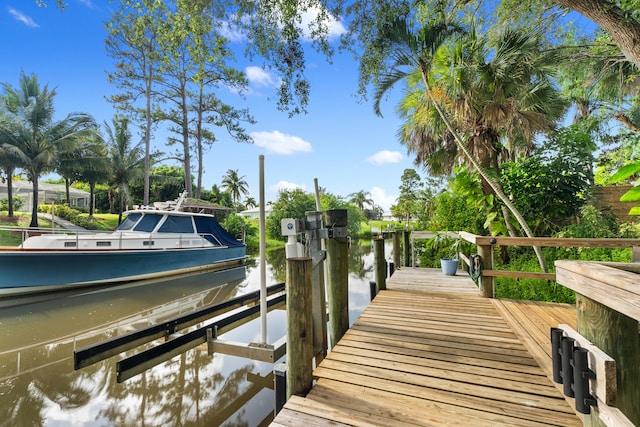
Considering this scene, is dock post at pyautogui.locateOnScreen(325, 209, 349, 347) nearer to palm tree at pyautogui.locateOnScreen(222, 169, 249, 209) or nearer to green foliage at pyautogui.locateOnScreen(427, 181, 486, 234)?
green foliage at pyautogui.locateOnScreen(427, 181, 486, 234)

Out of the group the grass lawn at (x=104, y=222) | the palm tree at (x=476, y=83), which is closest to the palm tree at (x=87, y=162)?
the grass lawn at (x=104, y=222)

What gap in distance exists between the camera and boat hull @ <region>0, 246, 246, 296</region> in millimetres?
6652

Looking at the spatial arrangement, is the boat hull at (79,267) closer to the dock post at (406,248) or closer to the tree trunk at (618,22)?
the dock post at (406,248)

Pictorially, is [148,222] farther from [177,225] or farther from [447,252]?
[447,252]

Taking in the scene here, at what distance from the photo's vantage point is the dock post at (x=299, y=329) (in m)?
1.89

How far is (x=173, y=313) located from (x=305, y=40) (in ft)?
19.2

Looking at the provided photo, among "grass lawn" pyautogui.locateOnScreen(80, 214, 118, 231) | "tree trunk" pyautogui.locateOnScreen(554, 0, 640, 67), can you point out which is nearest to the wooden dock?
"tree trunk" pyautogui.locateOnScreen(554, 0, 640, 67)

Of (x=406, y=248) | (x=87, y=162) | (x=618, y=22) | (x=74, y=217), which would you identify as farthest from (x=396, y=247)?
(x=74, y=217)

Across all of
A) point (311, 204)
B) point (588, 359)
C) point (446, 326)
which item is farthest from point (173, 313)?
point (311, 204)

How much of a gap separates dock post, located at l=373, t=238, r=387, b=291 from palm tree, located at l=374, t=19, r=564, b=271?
2885 mm

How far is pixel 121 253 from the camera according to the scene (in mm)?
8055

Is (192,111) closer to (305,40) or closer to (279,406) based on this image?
(305,40)

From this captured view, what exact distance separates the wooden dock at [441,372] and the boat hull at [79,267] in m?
7.83

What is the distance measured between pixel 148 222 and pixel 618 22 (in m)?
11.4
